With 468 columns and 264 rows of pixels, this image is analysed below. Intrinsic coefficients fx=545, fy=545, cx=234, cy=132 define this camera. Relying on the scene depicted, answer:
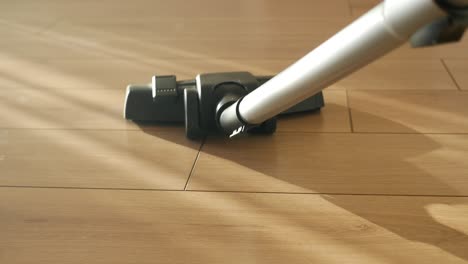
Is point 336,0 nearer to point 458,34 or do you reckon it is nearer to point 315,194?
point 315,194

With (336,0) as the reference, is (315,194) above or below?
below

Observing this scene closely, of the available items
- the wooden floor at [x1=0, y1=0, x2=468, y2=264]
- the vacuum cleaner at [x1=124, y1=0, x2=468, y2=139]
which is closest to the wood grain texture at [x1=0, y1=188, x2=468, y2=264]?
the wooden floor at [x1=0, y1=0, x2=468, y2=264]

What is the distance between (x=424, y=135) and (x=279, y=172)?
0.27 meters

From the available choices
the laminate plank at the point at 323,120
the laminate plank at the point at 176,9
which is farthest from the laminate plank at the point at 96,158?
the laminate plank at the point at 176,9

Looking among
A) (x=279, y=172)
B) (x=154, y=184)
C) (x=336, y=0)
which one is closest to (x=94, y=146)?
(x=154, y=184)

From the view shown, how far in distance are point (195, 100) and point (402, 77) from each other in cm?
49

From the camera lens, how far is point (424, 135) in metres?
0.89

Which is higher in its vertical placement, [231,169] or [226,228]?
[231,169]

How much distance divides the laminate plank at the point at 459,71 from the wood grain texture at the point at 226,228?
17.3 inches

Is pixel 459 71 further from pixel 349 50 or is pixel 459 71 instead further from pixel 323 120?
pixel 349 50

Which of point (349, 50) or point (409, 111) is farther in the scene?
point (409, 111)

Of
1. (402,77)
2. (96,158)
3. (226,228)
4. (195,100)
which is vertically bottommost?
(226,228)

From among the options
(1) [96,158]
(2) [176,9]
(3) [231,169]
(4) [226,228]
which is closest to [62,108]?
(1) [96,158]

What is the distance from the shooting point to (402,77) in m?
1.13
